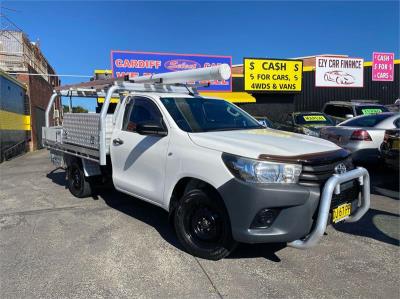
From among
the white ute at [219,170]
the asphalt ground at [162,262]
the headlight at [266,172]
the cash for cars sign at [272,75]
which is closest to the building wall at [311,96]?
the cash for cars sign at [272,75]

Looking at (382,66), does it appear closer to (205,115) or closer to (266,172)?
(205,115)

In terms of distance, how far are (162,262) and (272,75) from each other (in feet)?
63.7

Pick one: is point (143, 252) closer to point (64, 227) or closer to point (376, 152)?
point (64, 227)

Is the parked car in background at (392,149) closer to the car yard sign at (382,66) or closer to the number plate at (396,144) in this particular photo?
the number plate at (396,144)

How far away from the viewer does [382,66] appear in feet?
82.8

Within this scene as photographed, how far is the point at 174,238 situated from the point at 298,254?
1.52 meters

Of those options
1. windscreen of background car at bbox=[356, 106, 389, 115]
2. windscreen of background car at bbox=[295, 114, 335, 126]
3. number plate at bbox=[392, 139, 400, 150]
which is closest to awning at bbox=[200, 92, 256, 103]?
windscreen of background car at bbox=[295, 114, 335, 126]

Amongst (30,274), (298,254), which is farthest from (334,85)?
(30,274)

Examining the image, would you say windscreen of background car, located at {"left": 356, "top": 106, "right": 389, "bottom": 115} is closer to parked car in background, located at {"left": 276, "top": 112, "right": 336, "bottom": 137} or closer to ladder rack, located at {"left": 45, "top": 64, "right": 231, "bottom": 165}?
parked car in background, located at {"left": 276, "top": 112, "right": 336, "bottom": 137}

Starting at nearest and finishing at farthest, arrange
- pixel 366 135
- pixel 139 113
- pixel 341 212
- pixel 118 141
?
pixel 341 212 → pixel 139 113 → pixel 118 141 → pixel 366 135

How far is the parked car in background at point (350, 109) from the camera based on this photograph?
13539 millimetres

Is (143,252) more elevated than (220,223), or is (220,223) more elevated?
(220,223)

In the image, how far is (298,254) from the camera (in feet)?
14.6

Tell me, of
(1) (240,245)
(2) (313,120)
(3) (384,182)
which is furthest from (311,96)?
(1) (240,245)
